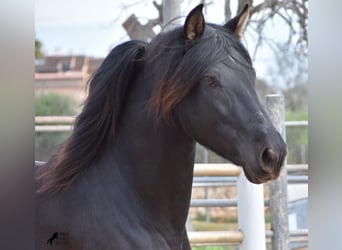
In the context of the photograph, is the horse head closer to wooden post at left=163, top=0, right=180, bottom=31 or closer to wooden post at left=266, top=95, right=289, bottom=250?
wooden post at left=163, top=0, right=180, bottom=31

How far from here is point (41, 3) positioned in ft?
15.4

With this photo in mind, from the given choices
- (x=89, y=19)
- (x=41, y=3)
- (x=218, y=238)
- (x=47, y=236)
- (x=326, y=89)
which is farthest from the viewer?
(x=89, y=19)

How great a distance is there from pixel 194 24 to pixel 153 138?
40cm

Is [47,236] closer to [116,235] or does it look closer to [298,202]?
[116,235]

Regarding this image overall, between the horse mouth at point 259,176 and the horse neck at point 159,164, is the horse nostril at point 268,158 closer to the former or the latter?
the horse mouth at point 259,176

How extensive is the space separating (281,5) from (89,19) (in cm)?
182

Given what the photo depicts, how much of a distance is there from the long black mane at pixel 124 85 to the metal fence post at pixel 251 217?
171 cm

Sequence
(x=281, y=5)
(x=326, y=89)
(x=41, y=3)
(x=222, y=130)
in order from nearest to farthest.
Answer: (x=326, y=89)
(x=222, y=130)
(x=281, y=5)
(x=41, y=3)

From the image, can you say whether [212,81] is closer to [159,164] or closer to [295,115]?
[159,164]

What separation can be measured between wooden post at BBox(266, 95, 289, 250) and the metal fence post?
373 millimetres

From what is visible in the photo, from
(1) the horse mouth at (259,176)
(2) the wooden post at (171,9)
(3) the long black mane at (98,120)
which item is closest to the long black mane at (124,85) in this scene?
(3) the long black mane at (98,120)

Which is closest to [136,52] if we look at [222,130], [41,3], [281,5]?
[222,130]

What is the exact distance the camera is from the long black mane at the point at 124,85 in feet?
6.35

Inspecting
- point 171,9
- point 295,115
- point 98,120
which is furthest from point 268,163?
point 295,115
